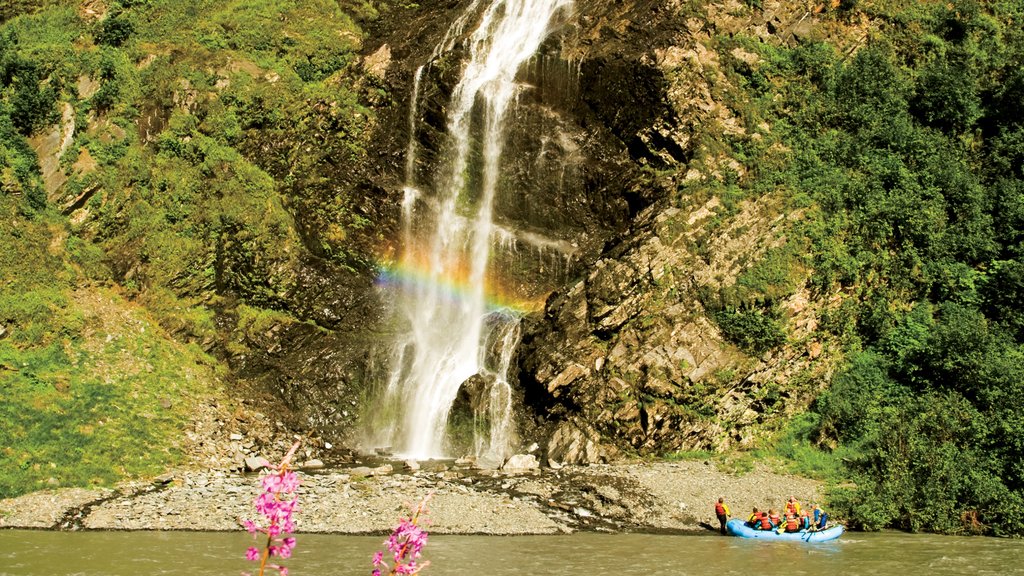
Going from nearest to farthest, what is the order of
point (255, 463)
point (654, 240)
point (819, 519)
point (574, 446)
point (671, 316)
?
point (819, 519)
point (255, 463)
point (574, 446)
point (671, 316)
point (654, 240)

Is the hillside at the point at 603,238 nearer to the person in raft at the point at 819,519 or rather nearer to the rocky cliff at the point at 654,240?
the rocky cliff at the point at 654,240

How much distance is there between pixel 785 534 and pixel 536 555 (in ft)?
22.2

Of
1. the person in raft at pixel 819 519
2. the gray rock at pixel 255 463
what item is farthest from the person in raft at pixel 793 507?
the gray rock at pixel 255 463

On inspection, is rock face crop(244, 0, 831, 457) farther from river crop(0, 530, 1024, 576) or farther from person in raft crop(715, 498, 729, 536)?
river crop(0, 530, 1024, 576)

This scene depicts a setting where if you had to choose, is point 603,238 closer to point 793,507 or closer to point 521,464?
point 521,464

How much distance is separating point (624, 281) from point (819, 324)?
651cm

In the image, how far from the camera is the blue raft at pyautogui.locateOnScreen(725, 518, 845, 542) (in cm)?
2255

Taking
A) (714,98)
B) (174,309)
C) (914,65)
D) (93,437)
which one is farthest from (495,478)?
(914,65)

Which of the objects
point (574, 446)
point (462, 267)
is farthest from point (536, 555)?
point (462, 267)

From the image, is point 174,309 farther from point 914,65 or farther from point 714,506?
point 914,65

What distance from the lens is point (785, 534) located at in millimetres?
22719

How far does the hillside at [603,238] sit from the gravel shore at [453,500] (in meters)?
1.44

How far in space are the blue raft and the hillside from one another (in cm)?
189

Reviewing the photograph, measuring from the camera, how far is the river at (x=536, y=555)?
1831 cm
